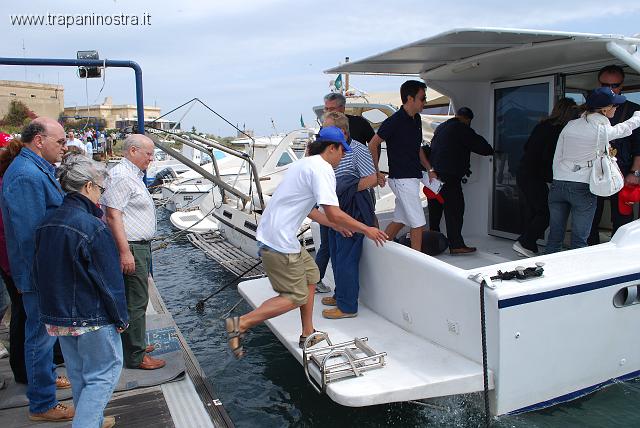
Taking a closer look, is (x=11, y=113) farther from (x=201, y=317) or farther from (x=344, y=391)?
(x=344, y=391)

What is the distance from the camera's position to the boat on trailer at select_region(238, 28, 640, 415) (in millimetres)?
3457

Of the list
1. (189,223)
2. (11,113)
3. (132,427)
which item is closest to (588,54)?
(132,427)

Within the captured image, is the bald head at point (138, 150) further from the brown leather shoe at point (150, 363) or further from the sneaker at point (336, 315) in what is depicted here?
the sneaker at point (336, 315)

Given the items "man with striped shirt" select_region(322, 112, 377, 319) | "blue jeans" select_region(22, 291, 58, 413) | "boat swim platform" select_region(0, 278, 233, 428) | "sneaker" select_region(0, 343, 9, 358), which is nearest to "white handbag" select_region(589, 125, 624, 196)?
"man with striped shirt" select_region(322, 112, 377, 319)

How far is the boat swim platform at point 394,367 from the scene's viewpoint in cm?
338

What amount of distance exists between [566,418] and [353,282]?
1.83m

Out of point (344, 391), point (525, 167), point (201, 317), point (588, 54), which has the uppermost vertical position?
point (588, 54)

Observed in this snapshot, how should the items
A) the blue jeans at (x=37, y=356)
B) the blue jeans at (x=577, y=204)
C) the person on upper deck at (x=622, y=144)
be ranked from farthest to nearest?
the person on upper deck at (x=622, y=144), the blue jeans at (x=577, y=204), the blue jeans at (x=37, y=356)

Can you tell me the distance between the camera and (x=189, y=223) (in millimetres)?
14836

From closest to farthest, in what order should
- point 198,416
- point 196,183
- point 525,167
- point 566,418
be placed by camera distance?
1. point 198,416
2. point 566,418
3. point 525,167
4. point 196,183

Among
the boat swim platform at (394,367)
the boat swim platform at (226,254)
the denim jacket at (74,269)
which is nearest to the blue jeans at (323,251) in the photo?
the boat swim platform at (394,367)

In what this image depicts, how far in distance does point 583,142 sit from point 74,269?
381 cm

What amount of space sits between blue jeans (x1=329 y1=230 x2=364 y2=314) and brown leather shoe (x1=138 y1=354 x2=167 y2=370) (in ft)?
4.90

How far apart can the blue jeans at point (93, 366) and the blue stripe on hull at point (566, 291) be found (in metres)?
2.20
